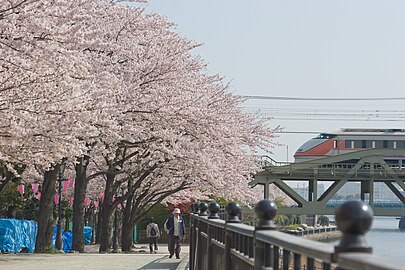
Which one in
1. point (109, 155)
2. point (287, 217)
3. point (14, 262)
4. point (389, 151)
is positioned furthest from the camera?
point (287, 217)

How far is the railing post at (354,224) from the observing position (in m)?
2.78

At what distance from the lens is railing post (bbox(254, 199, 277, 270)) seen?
4.90m

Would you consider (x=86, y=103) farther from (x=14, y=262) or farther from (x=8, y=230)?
(x=8, y=230)

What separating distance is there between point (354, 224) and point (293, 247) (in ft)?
3.61

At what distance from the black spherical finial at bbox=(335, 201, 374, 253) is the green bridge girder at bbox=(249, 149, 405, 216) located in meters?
78.7

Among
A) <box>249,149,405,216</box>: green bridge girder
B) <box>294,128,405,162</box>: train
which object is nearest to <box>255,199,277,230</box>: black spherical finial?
<box>249,149,405,216</box>: green bridge girder

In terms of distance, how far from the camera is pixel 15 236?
125 feet

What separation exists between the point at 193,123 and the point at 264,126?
1471 centimetres

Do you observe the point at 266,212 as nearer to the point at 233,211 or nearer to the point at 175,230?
the point at 233,211

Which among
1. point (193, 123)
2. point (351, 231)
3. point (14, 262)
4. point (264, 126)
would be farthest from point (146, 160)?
point (351, 231)

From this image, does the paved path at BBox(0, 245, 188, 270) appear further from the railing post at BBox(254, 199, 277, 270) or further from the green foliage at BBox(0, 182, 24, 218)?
the railing post at BBox(254, 199, 277, 270)

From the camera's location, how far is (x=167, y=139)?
3189cm

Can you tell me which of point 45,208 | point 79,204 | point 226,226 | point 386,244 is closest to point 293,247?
point 226,226

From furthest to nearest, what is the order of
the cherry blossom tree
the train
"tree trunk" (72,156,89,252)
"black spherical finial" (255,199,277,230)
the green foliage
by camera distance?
the train
the green foliage
"tree trunk" (72,156,89,252)
the cherry blossom tree
"black spherical finial" (255,199,277,230)
